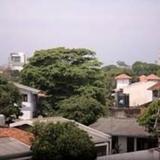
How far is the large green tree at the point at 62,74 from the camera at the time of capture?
22.1 meters

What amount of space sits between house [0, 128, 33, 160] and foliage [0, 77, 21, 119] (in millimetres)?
4652

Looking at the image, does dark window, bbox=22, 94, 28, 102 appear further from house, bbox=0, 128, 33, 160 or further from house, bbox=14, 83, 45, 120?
house, bbox=0, 128, 33, 160

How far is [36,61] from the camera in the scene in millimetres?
23031

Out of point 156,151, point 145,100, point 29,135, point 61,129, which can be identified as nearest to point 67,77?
point 145,100

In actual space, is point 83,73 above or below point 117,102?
above

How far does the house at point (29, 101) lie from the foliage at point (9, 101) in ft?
16.7

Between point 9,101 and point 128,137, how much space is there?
441 cm

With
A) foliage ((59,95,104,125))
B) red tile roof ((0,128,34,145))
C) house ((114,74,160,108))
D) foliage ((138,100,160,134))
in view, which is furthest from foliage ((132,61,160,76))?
red tile roof ((0,128,34,145))

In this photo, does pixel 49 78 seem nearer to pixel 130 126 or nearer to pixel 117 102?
pixel 117 102

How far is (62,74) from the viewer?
2228cm

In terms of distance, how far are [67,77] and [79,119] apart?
4951mm

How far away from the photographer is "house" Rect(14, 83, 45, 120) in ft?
72.6

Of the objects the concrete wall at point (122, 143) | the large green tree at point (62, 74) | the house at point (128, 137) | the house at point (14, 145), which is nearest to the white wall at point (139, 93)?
the large green tree at point (62, 74)

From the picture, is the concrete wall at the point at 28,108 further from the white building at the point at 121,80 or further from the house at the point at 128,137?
the white building at the point at 121,80
